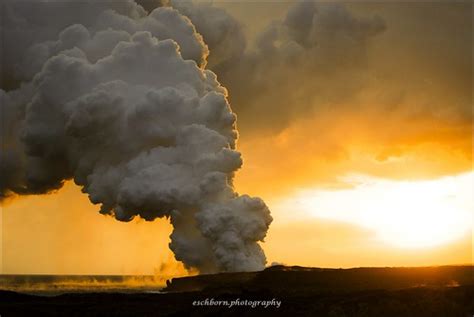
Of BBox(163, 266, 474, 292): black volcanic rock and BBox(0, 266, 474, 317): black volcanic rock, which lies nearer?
BBox(0, 266, 474, 317): black volcanic rock

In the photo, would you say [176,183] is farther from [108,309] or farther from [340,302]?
[340,302]

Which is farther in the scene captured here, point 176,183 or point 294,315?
point 176,183

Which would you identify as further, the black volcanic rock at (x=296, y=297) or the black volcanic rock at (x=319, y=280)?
the black volcanic rock at (x=319, y=280)

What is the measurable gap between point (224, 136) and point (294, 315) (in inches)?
942

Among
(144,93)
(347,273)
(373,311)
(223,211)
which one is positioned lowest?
(373,311)

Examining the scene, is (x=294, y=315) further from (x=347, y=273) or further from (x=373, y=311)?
(x=347, y=273)

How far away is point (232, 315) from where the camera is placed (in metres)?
34.7

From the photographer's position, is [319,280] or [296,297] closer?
[296,297]

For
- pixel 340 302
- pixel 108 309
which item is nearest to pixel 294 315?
pixel 340 302

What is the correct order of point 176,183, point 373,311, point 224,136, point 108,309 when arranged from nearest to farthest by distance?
point 373,311
point 108,309
point 176,183
point 224,136

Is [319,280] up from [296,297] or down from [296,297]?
up

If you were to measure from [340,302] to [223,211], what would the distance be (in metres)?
15.2

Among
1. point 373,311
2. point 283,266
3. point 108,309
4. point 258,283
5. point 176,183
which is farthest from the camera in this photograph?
point 176,183

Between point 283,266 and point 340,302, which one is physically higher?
point 283,266
